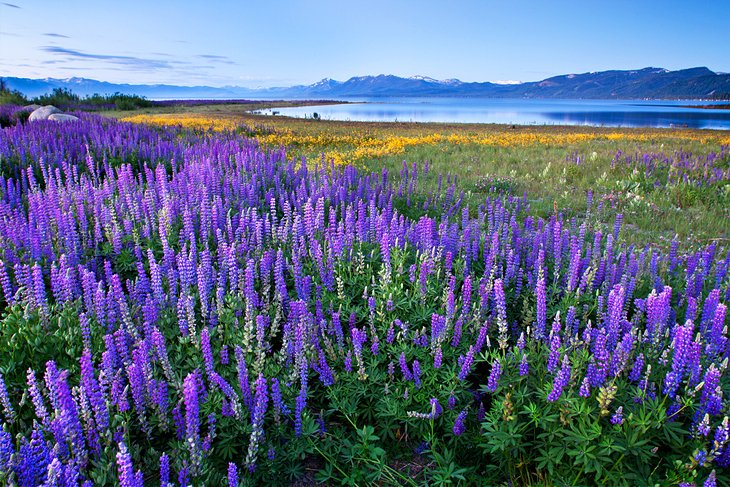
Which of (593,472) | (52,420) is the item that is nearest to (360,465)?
(593,472)

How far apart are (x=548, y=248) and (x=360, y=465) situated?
133 inches

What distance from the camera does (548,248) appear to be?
5.18m

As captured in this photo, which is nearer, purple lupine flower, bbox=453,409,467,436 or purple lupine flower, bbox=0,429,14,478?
purple lupine flower, bbox=0,429,14,478

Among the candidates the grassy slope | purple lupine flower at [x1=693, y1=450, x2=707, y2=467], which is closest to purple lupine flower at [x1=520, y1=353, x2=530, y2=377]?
purple lupine flower at [x1=693, y1=450, x2=707, y2=467]

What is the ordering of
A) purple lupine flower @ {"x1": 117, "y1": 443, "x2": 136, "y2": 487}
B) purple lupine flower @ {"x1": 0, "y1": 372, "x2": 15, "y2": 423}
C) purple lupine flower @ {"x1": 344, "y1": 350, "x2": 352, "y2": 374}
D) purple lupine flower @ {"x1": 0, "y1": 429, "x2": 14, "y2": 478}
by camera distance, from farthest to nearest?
1. purple lupine flower @ {"x1": 344, "y1": 350, "x2": 352, "y2": 374}
2. purple lupine flower @ {"x1": 0, "y1": 372, "x2": 15, "y2": 423}
3. purple lupine flower @ {"x1": 0, "y1": 429, "x2": 14, "y2": 478}
4. purple lupine flower @ {"x1": 117, "y1": 443, "x2": 136, "y2": 487}

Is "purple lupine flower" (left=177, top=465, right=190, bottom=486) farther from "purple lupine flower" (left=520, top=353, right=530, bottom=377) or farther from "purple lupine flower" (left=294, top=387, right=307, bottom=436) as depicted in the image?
"purple lupine flower" (left=520, top=353, right=530, bottom=377)

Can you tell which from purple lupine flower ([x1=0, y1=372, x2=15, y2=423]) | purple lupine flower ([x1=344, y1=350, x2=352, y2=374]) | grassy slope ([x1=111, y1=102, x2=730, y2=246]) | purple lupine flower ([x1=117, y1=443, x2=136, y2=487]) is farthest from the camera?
grassy slope ([x1=111, y1=102, x2=730, y2=246])

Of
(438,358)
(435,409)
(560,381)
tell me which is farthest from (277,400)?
(560,381)

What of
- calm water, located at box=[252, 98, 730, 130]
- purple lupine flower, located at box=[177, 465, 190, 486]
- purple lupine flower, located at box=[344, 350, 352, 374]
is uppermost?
calm water, located at box=[252, 98, 730, 130]

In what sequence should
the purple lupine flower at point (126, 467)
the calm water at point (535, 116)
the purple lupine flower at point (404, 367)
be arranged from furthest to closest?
1. the calm water at point (535, 116)
2. the purple lupine flower at point (404, 367)
3. the purple lupine flower at point (126, 467)

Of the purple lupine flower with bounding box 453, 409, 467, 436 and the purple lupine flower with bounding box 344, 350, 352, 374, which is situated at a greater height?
the purple lupine flower with bounding box 344, 350, 352, 374

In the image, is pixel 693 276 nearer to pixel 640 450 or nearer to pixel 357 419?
pixel 640 450

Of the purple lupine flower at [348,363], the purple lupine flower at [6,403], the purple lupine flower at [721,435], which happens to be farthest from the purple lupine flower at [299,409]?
the purple lupine flower at [721,435]

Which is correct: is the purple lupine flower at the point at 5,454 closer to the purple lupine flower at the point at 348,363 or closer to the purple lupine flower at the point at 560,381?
the purple lupine flower at the point at 348,363
